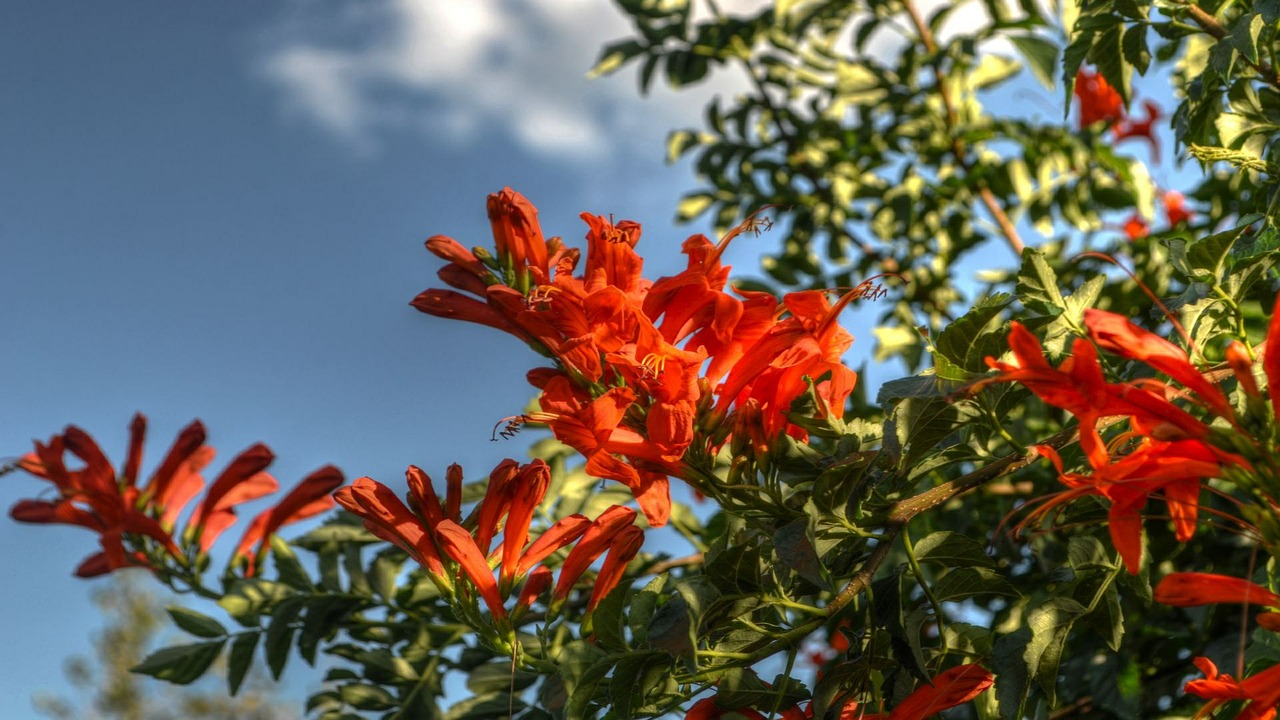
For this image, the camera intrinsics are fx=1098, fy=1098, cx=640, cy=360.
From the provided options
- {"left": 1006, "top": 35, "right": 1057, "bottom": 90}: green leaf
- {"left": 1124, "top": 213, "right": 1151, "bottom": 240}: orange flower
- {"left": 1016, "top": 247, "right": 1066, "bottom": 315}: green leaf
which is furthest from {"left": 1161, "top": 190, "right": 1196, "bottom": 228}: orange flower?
{"left": 1016, "top": 247, "right": 1066, "bottom": 315}: green leaf

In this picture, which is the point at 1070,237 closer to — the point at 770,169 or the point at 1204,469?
the point at 770,169

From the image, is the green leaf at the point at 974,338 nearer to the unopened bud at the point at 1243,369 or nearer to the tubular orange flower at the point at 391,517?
the unopened bud at the point at 1243,369

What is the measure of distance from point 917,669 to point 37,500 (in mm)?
2545

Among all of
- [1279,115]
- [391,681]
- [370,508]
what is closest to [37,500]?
[391,681]

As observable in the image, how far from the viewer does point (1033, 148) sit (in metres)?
3.44

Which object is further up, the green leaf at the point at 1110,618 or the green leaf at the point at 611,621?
the green leaf at the point at 611,621

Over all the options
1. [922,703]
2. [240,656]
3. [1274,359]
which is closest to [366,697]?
[240,656]

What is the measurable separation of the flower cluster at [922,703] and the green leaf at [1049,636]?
0.27ft

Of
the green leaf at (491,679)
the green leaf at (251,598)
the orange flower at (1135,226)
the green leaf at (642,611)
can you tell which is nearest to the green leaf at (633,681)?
the green leaf at (642,611)

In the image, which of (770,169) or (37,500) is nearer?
(37,500)

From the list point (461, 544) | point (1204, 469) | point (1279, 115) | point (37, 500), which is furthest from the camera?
point (37, 500)

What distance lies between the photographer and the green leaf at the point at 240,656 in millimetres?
2482

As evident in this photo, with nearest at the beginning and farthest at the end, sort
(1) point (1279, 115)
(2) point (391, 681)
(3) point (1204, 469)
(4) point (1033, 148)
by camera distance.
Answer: (3) point (1204, 469) < (1) point (1279, 115) < (2) point (391, 681) < (4) point (1033, 148)

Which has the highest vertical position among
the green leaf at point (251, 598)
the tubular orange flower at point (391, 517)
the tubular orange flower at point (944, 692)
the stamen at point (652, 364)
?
the stamen at point (652, 364)
